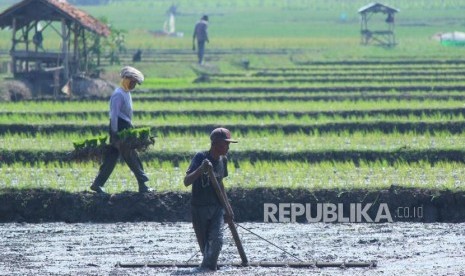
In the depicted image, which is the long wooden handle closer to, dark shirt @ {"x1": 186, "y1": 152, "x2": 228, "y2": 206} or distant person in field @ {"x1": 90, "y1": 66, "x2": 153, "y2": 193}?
dark shirt @ {"x1": 186, "y1": 152, "x2": 228, "y2": 206}

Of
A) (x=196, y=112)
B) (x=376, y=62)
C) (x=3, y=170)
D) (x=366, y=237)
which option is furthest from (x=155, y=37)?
(x=366, y=237)

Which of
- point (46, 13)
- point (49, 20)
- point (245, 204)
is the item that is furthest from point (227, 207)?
point (49, 20)

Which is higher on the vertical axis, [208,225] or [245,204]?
[208,225]

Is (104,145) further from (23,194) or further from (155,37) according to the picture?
(155,37)

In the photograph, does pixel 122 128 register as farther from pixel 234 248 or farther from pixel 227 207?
pixel 227 207

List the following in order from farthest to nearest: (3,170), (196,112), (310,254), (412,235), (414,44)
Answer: (414,44), (196,112), (3,170), (412,235), (310,254)

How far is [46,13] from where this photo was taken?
25.8 meters

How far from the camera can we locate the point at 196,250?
1051cm

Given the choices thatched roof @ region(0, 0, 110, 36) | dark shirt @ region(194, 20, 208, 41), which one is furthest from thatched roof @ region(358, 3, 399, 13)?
thatched roof @ region(0, 0, 110, 36)

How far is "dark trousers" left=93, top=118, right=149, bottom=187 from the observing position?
12.5 meters

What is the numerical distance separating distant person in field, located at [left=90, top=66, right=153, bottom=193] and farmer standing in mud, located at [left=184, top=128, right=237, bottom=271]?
278 centimetres

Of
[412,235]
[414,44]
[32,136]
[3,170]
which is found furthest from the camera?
[414,44]

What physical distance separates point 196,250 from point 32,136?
8354 mm

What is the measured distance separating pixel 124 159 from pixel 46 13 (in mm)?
13883
